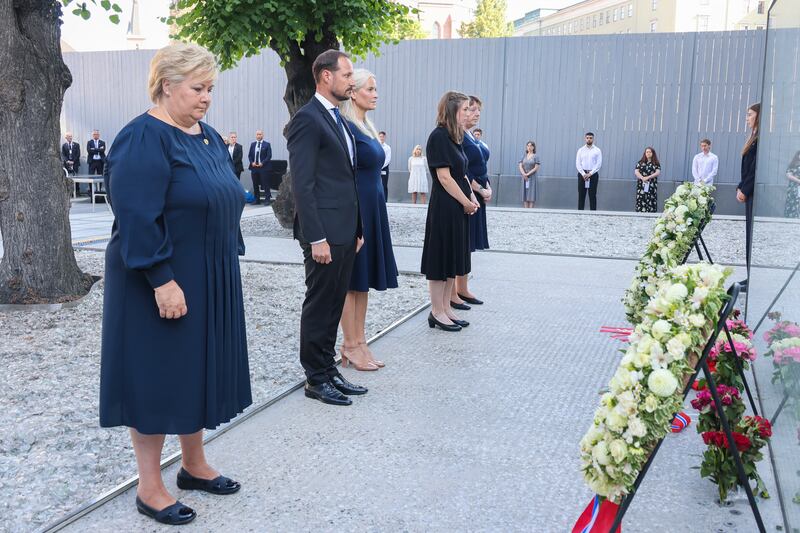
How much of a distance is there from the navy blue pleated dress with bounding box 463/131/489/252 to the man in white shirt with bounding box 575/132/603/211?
13.1 meters

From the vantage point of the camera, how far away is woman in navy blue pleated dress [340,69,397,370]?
15.9ft

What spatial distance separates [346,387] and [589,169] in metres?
16.2

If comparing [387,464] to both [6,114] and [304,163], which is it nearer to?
[304,163]

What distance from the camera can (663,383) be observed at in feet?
8.21

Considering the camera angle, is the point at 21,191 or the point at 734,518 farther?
the point at 21,191

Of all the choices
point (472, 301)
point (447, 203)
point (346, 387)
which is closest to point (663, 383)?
point (346, 387)

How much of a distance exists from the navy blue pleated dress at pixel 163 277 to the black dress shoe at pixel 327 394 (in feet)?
4.67

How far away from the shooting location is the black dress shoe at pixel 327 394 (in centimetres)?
455

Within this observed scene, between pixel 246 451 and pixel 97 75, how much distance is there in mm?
25450

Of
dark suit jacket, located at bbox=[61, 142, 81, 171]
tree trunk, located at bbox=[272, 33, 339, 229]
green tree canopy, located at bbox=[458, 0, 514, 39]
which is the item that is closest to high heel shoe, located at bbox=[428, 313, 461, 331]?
tree trunk, located at bbox=[272, 33, 339, 229]

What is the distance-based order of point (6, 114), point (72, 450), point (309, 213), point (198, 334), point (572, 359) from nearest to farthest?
point (198, 334), point (72, 450), point (309, 213), point (572, 359), point (6, 114)

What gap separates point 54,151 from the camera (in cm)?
755

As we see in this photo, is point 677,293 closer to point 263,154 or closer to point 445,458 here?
point 445,458

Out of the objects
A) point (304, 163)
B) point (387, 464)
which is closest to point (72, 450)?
point (387, 464)
